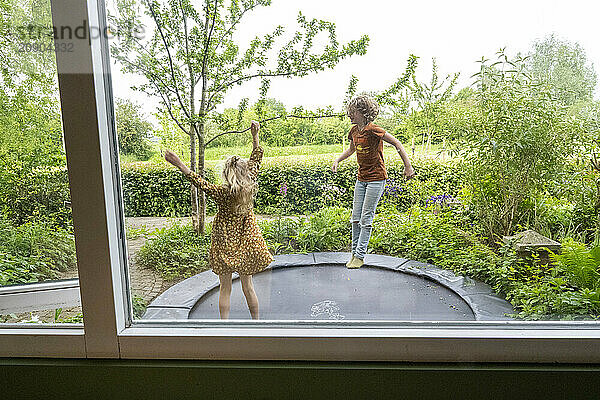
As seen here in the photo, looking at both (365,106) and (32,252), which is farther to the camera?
(32,252)

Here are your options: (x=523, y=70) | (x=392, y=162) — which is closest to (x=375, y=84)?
(x=392, y=162)

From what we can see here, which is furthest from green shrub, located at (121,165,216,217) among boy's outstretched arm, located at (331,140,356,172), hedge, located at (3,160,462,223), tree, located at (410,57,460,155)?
tree, located at (410,57,460,155)

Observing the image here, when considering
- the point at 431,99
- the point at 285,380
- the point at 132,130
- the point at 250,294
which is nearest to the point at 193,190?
the point at 132,130

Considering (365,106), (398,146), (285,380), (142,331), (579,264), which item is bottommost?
(285,380)

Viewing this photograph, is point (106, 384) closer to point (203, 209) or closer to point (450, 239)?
point (203, 209)

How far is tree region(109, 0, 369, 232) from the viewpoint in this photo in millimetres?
1343

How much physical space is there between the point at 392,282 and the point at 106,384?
2.86 feet

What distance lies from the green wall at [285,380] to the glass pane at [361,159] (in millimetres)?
153

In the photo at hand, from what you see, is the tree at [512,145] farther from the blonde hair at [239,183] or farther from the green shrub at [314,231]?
the blonde hair at [239,183]

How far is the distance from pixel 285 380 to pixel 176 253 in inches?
19.2

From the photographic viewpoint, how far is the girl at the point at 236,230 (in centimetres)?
143

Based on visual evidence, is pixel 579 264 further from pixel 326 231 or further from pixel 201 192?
pixel 201 192

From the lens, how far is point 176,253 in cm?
147

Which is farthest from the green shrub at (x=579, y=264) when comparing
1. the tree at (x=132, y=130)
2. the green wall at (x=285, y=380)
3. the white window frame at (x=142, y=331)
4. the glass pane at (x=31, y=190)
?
the glass pane at (x=31, y=190)
